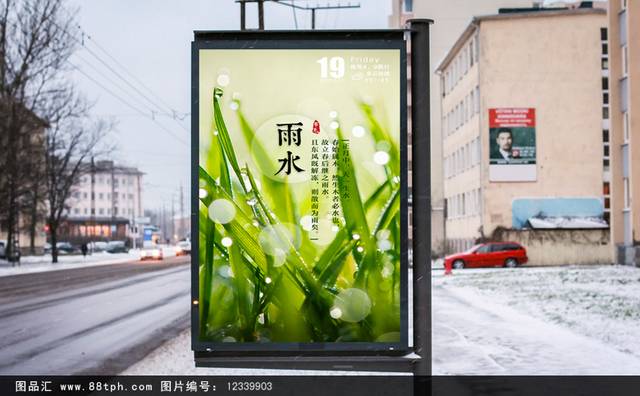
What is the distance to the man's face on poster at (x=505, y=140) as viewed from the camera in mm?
51688

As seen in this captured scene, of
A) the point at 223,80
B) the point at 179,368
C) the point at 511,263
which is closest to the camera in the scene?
the point at 223,80

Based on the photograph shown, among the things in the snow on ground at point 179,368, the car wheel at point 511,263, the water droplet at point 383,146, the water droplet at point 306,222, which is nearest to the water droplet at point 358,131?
the water droplet at point 383,146

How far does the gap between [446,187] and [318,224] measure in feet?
203

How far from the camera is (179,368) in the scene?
11266mm

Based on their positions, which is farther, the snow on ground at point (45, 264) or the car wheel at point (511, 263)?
the snow on ground at point (45, 264)

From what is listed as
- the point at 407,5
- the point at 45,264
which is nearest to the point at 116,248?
the point at 45,264

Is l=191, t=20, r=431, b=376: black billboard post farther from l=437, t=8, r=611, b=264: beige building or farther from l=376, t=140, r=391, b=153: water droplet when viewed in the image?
l=437, t=8, r=611, b=264: beige building

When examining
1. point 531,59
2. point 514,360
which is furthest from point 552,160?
point 514,360

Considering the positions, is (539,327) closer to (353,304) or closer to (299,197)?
(353,304)

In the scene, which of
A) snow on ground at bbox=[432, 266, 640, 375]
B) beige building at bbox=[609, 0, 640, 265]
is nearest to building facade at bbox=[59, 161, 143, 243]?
beige building at bbox=[609, 0, 640, 265]

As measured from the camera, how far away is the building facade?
Answer: 113750 mm

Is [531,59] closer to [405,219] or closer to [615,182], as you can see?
[615,182]

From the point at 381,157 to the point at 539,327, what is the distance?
35.5 feet

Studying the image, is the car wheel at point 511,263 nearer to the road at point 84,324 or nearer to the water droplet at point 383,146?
the road at point 84,324
